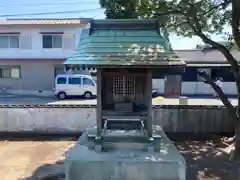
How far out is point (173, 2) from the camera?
7898mm

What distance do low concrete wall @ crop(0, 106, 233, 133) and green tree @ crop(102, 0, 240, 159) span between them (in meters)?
1.93

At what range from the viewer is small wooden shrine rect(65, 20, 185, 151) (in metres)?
5.58

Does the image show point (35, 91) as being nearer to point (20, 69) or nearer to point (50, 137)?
point (20, 69)

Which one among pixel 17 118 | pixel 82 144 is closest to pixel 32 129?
pixel 17 118

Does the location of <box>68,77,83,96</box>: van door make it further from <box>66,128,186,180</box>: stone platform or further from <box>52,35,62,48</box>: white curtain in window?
<box>66,128,186,180</box>: stone platform

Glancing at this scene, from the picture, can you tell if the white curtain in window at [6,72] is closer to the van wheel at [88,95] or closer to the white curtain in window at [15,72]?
the white curtain in window at [15,72]

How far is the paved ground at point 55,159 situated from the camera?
20.9 ft

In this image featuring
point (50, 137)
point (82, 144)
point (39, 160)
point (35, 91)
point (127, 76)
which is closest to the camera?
point (127, 76)

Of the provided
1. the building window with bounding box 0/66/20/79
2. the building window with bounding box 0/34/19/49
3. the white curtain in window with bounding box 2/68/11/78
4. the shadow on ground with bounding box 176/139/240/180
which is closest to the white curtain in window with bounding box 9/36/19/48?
the building window with bounding box 0/34/19/49

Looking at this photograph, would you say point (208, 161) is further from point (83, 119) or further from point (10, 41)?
point (10, 41)

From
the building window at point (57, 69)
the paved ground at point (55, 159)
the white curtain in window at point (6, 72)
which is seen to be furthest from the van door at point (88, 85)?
the paved ground at point (55, 159)

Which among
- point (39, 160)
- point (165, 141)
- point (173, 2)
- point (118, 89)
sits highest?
point (173, 2)

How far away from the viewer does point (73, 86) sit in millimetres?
21391

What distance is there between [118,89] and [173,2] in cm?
309
